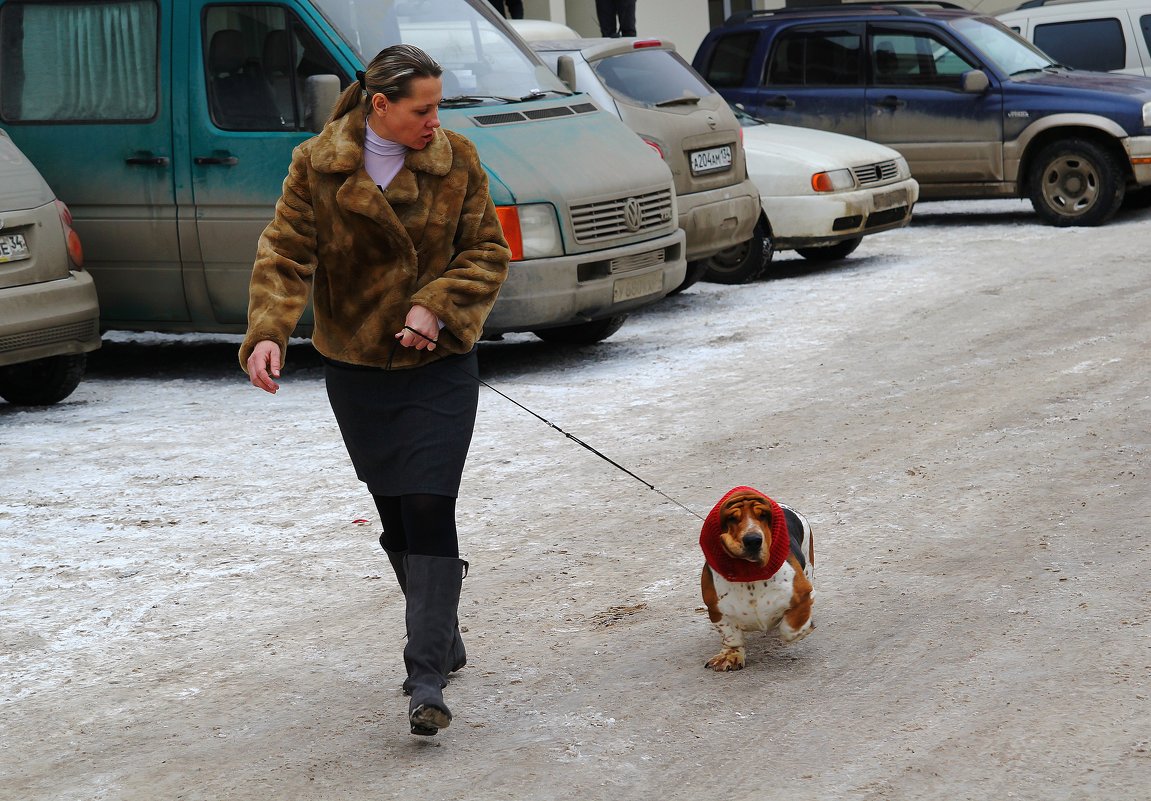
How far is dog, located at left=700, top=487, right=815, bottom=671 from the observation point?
14.3ft

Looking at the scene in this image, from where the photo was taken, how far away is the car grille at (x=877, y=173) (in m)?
12.3

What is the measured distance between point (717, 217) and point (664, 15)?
1138 cm

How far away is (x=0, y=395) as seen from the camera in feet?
29.6

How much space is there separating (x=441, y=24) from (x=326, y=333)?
5629mm

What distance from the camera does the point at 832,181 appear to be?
12109 mm

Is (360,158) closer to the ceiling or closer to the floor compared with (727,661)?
Answer: closer to the ceiling

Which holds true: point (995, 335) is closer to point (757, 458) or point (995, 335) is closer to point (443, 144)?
point (757, 458)

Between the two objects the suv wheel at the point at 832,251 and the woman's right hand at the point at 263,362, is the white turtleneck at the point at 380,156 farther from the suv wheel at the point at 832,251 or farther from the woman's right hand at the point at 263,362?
the suv wheel at the point at 832,251

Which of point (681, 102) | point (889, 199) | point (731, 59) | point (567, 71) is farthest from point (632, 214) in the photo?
point (731, 59)

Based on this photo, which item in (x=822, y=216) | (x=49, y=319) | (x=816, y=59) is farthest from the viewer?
(x=816, y=59)

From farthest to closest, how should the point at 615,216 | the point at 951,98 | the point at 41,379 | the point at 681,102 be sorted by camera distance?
1. the point at 951,98
2. the point at 681,102
3. the point at 615,216
4. the point at 41,379

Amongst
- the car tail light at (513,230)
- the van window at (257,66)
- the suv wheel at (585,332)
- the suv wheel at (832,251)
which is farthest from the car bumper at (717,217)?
the van window at (257,66)

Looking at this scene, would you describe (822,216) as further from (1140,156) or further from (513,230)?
(513,230)

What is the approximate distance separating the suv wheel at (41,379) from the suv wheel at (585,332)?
2.77 m
